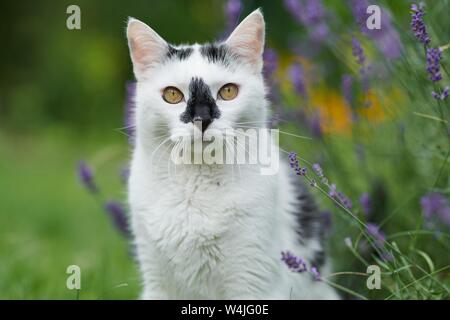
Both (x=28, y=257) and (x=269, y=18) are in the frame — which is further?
(x=269, y=18)

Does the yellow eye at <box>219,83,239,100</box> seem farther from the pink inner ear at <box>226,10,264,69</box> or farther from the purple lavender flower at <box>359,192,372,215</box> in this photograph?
the purple lavender flower at <box>359,192,372,215</box>

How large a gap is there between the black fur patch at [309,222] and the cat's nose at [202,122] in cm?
60

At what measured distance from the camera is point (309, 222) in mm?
2350

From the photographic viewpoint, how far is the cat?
1.94 meters

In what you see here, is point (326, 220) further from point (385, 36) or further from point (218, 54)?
point (218, 54)

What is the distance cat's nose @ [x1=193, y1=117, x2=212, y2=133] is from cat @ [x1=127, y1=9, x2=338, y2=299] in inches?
3.8

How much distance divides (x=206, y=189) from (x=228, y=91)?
0.30 metres

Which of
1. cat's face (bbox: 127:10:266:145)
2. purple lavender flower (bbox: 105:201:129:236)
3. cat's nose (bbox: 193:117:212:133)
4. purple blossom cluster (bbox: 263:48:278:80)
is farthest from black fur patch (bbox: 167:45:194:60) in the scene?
purple lavender flower (bbox: 105:201:129:236)

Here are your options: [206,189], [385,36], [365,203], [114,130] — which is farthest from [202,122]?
[385,36]

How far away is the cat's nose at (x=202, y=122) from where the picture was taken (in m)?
1.80

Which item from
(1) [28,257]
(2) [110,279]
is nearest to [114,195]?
(1) [28,257]
